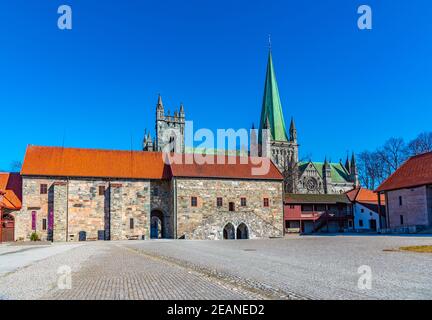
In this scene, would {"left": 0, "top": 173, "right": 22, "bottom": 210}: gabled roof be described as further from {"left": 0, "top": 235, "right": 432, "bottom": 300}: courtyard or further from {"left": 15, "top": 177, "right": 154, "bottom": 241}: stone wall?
{"left": 0, "top": 235, "right": 432, "bottom": 300}: courtyard

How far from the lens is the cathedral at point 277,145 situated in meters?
82.6

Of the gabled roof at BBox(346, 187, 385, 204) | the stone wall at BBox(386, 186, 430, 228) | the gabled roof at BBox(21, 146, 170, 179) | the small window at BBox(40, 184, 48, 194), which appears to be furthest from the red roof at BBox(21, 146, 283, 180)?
the gabled roof at BBox(346, 187, 385, 204)

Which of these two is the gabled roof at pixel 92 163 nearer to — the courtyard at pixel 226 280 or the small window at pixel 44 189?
the small window at pixel 44 189

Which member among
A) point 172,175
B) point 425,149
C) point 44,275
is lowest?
point 44,275

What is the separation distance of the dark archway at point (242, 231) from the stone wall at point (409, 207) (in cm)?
1586

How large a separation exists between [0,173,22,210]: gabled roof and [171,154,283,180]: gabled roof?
15138mm

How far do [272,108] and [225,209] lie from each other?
159 feet

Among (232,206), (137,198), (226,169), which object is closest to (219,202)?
(232,206)

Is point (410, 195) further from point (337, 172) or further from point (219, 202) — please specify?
point (337, 172)
